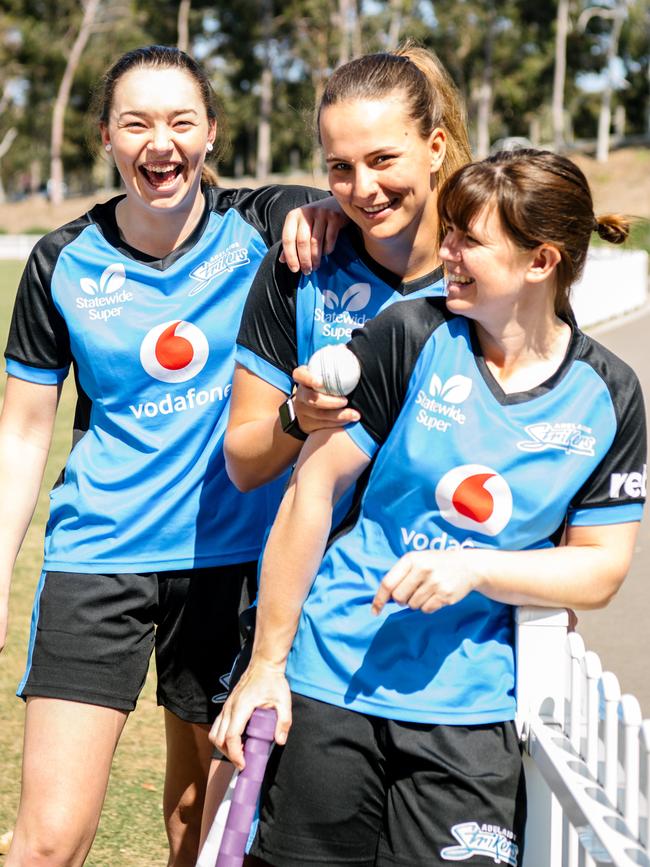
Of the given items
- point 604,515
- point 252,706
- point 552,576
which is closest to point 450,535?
point 552,576

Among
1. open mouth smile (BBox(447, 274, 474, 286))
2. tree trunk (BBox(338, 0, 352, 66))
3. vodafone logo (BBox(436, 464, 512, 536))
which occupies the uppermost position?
tree trunk (BBox(338, 0, 352, 66))

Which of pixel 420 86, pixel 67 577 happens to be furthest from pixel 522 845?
pixel 420 86

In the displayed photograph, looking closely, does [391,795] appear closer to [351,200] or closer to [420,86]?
[351,200]

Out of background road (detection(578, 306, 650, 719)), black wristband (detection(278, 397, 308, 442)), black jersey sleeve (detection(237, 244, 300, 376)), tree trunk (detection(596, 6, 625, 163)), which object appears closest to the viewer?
black wristband (detection(278, 397, 308, 442))

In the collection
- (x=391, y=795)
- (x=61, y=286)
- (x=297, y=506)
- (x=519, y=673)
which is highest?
(x=61, y=286)

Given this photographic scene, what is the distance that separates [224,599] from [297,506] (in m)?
1.00

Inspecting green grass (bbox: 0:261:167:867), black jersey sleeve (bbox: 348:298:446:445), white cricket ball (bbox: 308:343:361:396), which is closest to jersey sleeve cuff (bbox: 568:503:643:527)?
black jersey sleeve (bbox: 348:298:446:445)

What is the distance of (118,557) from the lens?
3381 mm

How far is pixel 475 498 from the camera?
250cm

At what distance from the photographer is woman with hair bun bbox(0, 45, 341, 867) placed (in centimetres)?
335

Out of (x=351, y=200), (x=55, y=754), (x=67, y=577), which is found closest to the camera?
(x=351, y=200)

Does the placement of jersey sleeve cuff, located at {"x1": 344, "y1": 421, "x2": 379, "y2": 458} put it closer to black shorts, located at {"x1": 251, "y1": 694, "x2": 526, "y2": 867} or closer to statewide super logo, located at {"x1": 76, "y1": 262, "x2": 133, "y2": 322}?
black shorts, located at {"x1": 251, "y1": 694, "x2": 526, "y2": 867}

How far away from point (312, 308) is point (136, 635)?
1087 mm

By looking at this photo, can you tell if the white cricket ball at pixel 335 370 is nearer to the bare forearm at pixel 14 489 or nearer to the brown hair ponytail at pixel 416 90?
the brown hair ponytail at pixel 416 90
